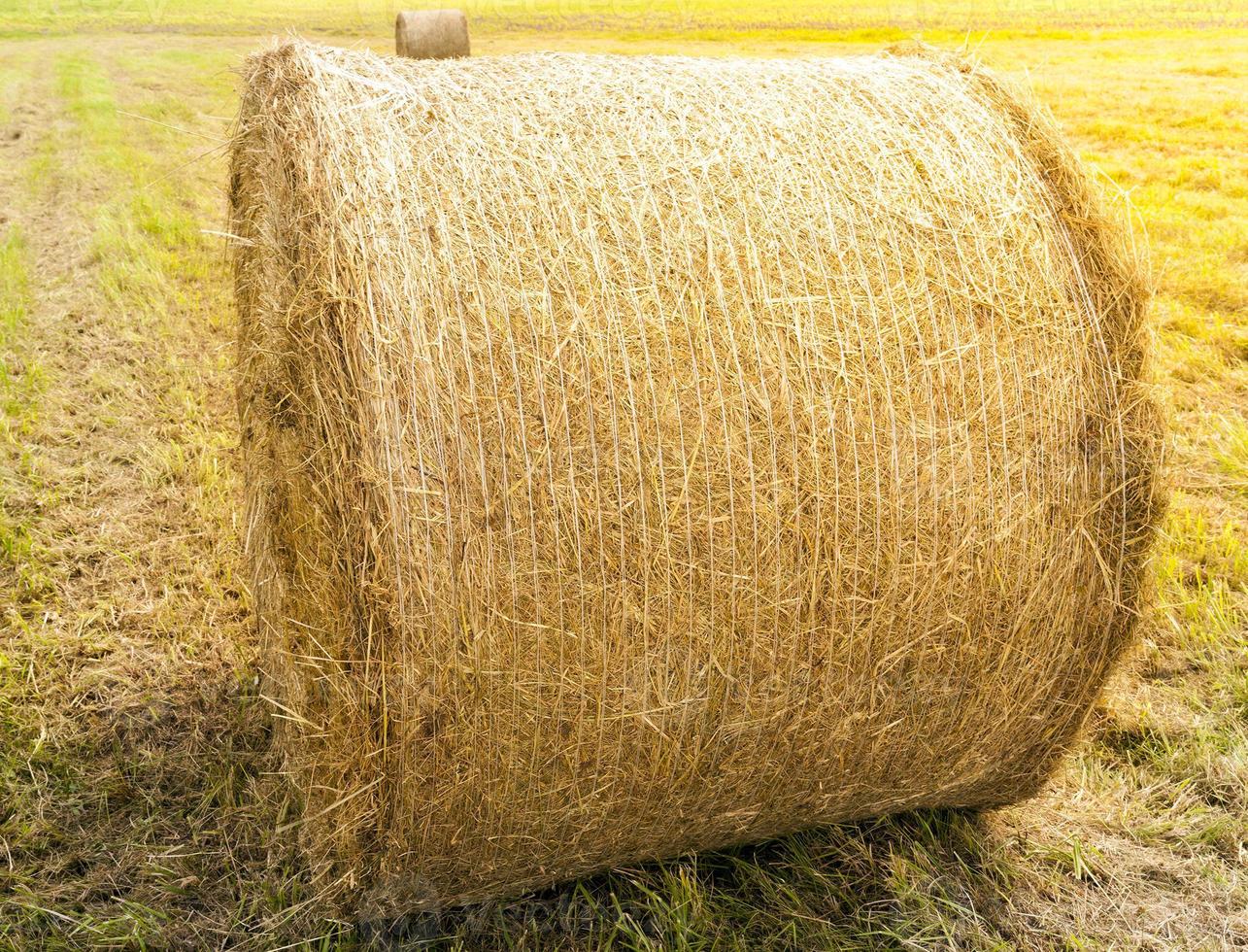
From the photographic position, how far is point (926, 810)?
11.8 ft

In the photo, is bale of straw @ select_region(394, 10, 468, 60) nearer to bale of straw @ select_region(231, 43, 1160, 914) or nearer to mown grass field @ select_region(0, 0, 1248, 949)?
mown grass field @ select_region(0, 0, 1248, 949)

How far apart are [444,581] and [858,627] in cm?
105

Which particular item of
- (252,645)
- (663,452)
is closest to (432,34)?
(252,645)

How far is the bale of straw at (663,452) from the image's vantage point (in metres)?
2.52

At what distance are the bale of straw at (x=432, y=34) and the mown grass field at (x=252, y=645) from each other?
1178mm

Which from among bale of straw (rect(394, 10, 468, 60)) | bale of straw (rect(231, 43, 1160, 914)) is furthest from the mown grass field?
bale of straw (rect(394, 10, 468, 60))

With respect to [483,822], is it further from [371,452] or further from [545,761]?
[371,452]

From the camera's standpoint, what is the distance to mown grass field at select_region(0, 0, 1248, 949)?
322 centimetres

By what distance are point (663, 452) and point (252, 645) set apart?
2.45 meters

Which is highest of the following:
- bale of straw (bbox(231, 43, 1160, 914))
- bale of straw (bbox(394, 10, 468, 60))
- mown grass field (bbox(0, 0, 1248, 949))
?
bale of straw (bbox(394, 10, 468, 60))

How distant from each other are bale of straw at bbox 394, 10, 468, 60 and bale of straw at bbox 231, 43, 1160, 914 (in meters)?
2.07

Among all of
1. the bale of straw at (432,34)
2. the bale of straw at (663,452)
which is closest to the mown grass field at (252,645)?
the bale of straw at (663,452)

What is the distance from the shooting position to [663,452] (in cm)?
258

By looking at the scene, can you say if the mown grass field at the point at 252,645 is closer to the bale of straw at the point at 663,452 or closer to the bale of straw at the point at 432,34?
the bale of straw at the point at 663,452
